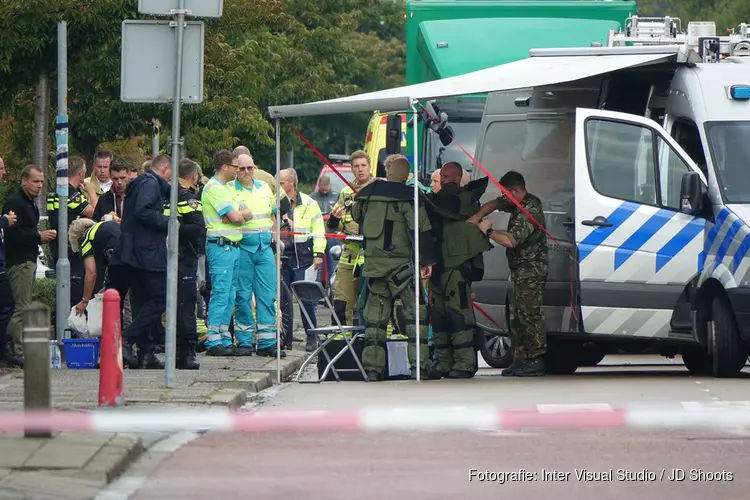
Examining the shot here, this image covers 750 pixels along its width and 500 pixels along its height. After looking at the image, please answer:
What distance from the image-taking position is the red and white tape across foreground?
1027cm

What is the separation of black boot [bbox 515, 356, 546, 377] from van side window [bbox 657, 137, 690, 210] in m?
1.90

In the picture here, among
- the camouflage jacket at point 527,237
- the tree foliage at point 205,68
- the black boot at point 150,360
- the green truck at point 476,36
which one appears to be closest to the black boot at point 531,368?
the camouflage jacket at point 527,237

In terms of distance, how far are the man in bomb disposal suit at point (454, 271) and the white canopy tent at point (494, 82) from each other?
28 cm

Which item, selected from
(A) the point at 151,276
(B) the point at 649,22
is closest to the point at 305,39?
(B) the point at 649,22

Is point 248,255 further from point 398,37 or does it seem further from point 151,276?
point 398,37

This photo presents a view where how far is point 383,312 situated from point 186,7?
3325 millimetres

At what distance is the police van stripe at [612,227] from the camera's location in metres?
14.3

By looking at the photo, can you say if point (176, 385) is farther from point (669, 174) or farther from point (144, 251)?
point (669, 174)

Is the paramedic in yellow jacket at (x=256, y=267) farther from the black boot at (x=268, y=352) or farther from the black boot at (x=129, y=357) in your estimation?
the black boot at (x=129, y=357)

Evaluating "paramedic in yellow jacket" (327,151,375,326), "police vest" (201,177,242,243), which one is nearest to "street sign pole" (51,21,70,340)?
"police vest" (201,177,242,243)

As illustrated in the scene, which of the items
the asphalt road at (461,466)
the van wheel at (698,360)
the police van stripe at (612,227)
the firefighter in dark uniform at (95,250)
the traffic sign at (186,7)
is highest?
the traffic sign at (186,7)

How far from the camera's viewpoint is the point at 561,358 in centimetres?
1602

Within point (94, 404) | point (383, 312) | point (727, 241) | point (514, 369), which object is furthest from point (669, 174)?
point (94, 404)

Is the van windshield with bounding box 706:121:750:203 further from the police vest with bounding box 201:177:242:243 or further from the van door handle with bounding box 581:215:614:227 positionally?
the police vest with bounding box 201:177:242:243
